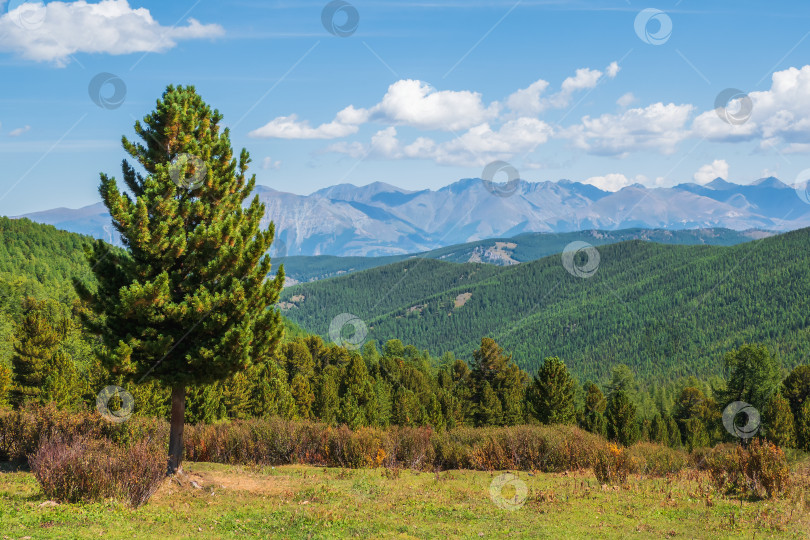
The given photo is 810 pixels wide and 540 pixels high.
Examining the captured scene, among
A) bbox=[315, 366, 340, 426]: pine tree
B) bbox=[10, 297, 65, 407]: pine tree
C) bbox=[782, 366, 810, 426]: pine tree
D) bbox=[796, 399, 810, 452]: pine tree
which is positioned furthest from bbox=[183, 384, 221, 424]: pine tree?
bbox=[782, 366, 810, 426]: pine tree

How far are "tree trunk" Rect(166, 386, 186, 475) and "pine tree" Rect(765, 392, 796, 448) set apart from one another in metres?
61.5

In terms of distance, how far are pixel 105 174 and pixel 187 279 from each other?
3889 mm

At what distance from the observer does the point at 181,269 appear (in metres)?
18.2

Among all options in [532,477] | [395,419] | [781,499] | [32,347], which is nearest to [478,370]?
[395,419]

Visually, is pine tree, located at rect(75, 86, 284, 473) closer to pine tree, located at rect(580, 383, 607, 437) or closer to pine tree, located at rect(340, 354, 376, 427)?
pine tree, located at rect(340, 354, 376, 427)

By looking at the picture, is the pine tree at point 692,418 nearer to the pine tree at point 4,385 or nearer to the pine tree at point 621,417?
the pine tree at point 621,417

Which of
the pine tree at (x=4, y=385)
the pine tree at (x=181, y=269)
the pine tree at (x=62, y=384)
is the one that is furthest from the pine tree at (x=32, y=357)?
the pine tree at (x=181, y=269)

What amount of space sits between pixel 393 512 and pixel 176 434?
25.5 ft

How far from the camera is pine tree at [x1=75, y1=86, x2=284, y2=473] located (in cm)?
1700

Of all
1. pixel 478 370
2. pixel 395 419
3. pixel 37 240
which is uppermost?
pixel 37 240

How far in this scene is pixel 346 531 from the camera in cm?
1353

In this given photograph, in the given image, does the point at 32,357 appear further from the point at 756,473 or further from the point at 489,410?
the point at 756,473

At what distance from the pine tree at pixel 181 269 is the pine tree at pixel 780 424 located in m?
60.7

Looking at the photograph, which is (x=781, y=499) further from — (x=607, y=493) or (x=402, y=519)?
(x=402, y=519)
